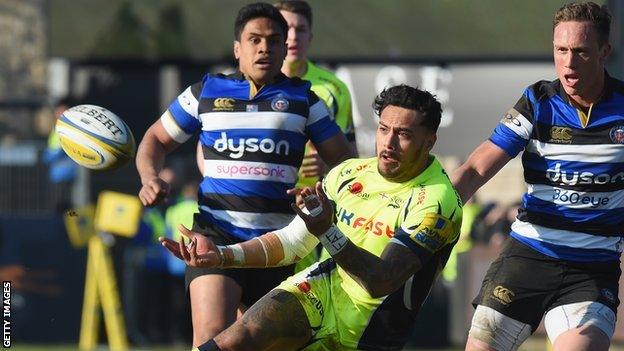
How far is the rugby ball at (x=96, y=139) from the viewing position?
28.0ft

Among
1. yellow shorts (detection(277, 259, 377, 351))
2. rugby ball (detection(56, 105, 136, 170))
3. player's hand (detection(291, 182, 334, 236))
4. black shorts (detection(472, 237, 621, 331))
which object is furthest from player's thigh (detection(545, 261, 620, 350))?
rugby ball (detection(56, 105, 136, 170))

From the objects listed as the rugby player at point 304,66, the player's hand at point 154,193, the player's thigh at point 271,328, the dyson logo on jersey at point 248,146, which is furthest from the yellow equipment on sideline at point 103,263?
the player's thigh at point 271,328

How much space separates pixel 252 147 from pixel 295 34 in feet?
4.74

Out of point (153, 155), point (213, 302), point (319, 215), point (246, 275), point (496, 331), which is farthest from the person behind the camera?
point (153, 155)

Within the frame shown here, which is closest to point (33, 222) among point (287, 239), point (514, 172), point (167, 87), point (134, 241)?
point (134, 241)

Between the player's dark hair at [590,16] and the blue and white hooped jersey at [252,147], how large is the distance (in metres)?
1.58

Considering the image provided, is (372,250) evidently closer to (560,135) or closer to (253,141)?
(560,135)

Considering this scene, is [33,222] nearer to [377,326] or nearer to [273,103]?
[273,103]

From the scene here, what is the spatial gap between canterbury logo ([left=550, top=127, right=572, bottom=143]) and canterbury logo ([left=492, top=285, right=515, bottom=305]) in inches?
30.6

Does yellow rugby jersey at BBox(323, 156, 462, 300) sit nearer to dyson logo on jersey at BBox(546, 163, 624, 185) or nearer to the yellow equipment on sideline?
dyson logo on jersey at BBox(546, 163, 624, 185)

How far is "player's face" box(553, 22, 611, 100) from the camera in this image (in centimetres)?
756

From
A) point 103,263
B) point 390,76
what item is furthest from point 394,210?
point 390,76

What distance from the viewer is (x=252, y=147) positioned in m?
8.46

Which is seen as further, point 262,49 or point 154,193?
point 262,49
